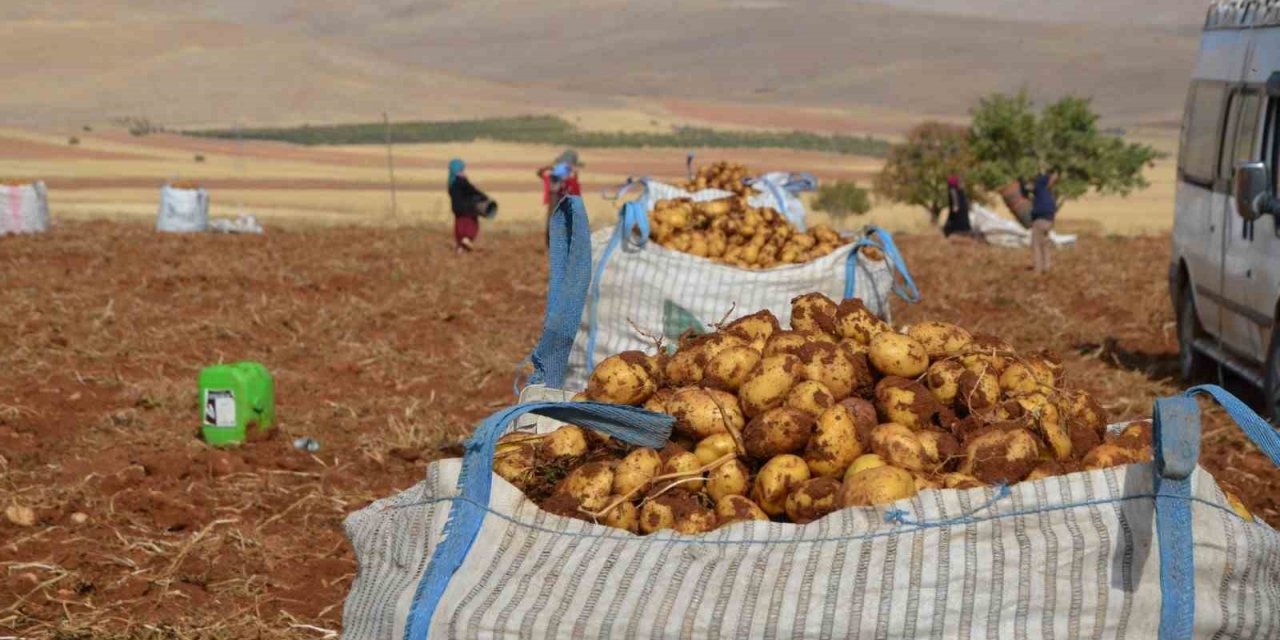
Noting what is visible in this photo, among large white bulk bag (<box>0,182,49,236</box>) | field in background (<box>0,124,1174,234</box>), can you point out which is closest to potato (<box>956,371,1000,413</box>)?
large white bulk bag (<box>0,182,49,236</box>)

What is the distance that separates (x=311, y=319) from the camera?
12.8m

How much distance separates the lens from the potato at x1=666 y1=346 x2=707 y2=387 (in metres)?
4.00

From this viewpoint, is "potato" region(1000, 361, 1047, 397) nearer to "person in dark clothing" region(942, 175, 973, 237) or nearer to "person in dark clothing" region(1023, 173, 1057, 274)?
"person in dark clothing" region(1023, 173, 1057, 274)

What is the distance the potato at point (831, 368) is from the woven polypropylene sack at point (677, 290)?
9.91 feet

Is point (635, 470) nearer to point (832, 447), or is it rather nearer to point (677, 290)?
point (832, 447)

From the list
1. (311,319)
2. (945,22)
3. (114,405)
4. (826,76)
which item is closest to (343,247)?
(311,319)

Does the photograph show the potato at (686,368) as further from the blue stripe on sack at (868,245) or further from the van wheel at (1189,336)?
the van wheel at (1189,336)

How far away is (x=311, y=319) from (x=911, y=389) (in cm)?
979

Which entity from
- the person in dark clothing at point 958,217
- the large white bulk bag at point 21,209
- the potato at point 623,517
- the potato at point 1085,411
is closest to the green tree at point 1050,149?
the person in dark clothing at point 958,217

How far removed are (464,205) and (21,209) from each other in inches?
243

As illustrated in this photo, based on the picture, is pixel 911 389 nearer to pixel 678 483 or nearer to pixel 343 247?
pixel 678 483

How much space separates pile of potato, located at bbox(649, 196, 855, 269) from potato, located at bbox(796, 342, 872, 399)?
3.57 m

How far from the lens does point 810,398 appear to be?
3568 millimetres

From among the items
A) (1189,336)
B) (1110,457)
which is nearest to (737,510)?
(1110,457)
